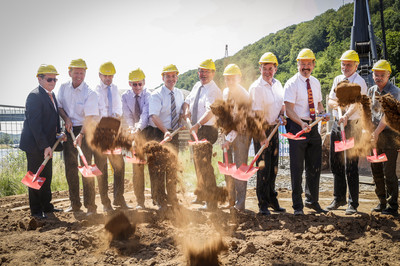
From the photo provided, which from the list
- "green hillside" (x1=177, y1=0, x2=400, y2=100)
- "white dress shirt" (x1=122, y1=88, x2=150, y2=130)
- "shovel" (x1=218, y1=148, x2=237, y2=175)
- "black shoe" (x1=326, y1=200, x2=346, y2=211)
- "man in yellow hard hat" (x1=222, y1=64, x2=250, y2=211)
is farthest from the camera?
"green hillside" (x1=177, y1=0, x2=400, y2=100)

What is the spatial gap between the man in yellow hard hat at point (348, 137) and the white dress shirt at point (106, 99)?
12.1 feet

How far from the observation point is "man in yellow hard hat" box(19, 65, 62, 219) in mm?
5391

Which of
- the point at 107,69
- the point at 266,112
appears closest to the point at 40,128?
the point at 107,69

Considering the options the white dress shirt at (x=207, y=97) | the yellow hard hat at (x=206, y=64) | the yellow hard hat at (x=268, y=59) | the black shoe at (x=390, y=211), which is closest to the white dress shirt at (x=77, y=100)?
the white dress shirt at (x=207, y=97)

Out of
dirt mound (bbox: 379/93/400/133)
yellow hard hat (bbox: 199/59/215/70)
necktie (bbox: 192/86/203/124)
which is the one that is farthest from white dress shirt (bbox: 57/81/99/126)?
dirt mound (bbox: 379/93/400/133)

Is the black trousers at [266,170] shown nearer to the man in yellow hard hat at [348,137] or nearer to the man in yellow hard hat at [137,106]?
the man in yellow hard hat at [348,137]

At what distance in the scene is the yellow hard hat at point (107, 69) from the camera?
19.2 ft

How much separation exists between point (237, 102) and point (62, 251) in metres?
3.22

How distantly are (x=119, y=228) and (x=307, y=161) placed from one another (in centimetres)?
303

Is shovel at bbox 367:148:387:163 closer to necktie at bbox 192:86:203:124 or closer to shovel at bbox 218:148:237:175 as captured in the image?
shovel at bbox 218:148:237:175

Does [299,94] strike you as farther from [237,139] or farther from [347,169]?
[347,169]

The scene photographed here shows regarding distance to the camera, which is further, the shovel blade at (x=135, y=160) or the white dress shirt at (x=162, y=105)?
the white dress shirt at (x=162, y=105)

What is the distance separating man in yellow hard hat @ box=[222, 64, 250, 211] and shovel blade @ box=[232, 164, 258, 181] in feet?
1.22

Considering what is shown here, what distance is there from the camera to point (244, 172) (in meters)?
4.93
